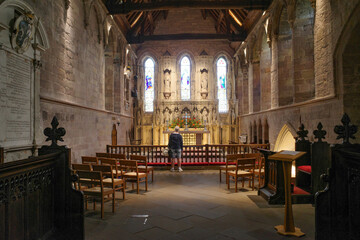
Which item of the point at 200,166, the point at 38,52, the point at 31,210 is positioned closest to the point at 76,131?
the point at 38,52

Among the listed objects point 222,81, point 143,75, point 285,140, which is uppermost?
point 143,75

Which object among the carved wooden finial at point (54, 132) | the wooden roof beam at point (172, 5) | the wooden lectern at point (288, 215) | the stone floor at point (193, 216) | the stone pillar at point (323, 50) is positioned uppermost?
the wooden roof beam at point (172, 5)

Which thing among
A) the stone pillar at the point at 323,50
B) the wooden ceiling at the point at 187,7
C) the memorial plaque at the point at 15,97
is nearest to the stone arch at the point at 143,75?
the wooden ceiling at the point at 187,7

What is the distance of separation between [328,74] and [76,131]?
7.16 metres

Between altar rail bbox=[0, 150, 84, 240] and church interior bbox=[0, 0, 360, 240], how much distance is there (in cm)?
1

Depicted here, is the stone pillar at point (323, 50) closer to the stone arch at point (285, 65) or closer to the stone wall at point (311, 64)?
the stone wall at point (311, 64)

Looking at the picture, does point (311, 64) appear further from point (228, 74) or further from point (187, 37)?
point (228, 74)

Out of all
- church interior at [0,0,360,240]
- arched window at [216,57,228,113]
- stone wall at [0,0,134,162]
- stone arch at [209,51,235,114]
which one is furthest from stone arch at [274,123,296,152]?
arched window at [216,57,228,113]

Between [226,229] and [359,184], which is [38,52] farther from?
[359,184]

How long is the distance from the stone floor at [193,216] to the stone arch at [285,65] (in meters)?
5.32

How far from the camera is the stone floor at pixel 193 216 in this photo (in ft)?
10.7

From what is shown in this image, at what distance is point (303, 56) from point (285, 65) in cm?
116

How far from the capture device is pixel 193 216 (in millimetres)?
3932

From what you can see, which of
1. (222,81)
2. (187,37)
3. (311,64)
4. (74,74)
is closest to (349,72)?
(311,64)
